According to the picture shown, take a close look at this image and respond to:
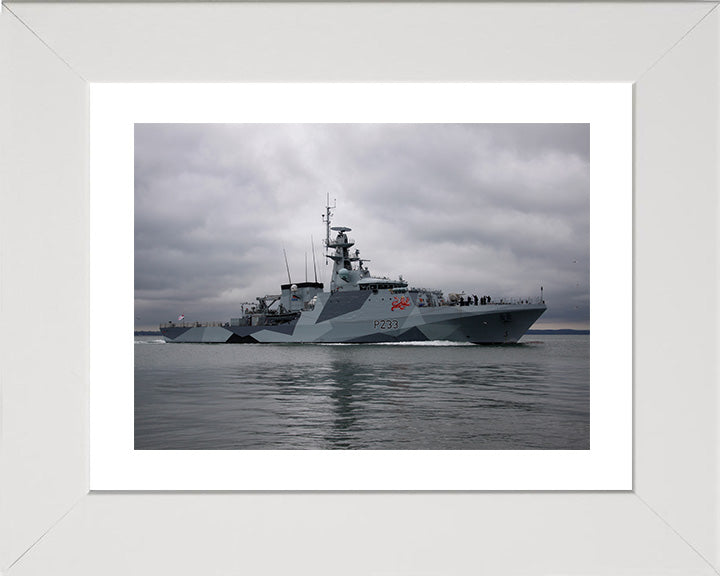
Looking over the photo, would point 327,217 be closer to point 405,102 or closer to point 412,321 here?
point 412,321

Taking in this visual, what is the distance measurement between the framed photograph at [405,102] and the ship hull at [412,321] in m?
12.1

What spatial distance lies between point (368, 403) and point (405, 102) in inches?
217

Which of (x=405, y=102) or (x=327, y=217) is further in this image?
(x=327, y=217)

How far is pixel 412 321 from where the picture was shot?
1433 centimetres

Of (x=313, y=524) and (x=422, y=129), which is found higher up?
(x=422, y=129)

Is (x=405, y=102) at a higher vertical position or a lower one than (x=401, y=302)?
higher

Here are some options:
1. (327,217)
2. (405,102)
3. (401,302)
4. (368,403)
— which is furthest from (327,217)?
(405,102)

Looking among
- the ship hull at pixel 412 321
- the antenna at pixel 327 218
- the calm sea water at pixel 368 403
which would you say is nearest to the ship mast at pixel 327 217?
the antenna at pixel 327 218

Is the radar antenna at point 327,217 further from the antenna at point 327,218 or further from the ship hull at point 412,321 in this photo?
the ship hull at point 412,321

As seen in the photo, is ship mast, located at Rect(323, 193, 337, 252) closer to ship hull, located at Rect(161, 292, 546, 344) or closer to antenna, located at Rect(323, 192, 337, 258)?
antenna, located at Rect(323, 192, 337, 258)
